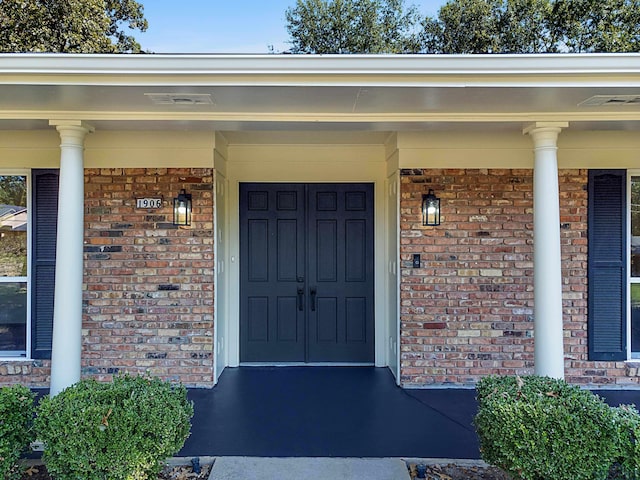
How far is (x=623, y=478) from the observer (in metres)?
2.69

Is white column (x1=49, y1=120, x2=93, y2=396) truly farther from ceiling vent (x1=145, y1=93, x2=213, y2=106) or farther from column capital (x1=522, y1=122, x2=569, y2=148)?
column capital (x1=522, y1=122, x2=569, y2=148)

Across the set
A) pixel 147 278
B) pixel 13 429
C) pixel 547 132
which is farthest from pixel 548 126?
pixel 13 429

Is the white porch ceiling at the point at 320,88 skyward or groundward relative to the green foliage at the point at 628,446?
skyward

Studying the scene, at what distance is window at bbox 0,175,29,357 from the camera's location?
471 cm

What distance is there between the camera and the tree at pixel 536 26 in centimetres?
1186

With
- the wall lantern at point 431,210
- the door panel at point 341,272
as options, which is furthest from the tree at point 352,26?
the wall lantern at point 431,210

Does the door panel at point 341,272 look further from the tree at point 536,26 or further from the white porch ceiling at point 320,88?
the tree at point 536,26

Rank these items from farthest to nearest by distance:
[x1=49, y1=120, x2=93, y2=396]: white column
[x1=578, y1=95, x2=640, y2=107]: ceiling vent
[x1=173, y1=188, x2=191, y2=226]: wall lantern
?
[x1=173, y1=188, x2=191, y2=226]: wall lantern < [x1=49, y1=120, x2=93, y2=396]: white column < [x1=578, y1=95, x2=640, y2=107]: ceiling vent

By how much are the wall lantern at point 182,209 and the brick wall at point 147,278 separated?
0.08 meters

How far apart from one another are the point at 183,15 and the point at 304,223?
10.2 meters

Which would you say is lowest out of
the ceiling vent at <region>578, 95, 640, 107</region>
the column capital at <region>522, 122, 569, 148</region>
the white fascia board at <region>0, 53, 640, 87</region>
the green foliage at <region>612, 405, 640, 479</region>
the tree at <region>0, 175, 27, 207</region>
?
the green foliage at <region>612, 405, 640, 479</region>

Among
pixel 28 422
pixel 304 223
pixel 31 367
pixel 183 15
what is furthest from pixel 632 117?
pixel 183 15

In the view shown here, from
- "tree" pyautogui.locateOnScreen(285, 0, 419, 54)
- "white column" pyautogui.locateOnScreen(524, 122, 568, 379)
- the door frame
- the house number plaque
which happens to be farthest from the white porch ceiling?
"tree" pyautogui.locateOnScreen(285, 0, 419, 54)

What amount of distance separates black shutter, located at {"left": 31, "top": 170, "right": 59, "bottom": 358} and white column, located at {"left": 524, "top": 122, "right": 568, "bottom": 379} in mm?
4267
